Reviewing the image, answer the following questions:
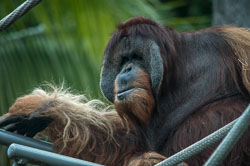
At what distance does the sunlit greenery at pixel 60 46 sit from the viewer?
5.58m

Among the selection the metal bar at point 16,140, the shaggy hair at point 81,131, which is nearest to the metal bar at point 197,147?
the metal bar at point 16,140

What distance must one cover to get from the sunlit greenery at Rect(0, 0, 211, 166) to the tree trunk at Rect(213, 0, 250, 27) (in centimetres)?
93

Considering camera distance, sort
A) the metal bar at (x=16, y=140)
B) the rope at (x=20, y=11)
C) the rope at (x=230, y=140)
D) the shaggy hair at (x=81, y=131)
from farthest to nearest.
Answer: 1. the shaggy hair at (x=81, y=131)
2. the rope at (x=20, y=11)
3. the metal bar at (x=16, y=140)
4. the rope at (x=230, y=140)

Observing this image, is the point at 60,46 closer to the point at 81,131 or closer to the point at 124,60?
the point at 81,131

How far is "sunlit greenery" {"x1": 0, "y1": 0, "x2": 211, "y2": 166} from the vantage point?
18.3 feet

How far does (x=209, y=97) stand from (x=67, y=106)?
1.00 meters

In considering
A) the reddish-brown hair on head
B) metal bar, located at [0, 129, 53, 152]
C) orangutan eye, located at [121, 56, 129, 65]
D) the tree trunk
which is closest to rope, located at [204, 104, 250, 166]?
metal bar, located at [0, 129, 53, 152]

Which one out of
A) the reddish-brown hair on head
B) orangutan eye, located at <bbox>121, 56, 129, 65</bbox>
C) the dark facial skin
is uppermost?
the reddish-brown hair on head

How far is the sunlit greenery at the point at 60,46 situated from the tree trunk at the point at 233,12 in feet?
3.04

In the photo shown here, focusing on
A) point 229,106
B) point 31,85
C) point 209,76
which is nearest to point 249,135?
point 229,106

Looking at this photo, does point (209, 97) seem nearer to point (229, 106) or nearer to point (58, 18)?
point (229, 106)

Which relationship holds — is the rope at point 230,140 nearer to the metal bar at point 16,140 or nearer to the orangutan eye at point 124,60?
the metal bar at point 16,140

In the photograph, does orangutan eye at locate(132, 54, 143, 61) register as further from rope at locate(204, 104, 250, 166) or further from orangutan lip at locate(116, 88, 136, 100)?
rope at locate(204, 104, 250, 166)

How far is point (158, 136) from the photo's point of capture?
3.67 meters
